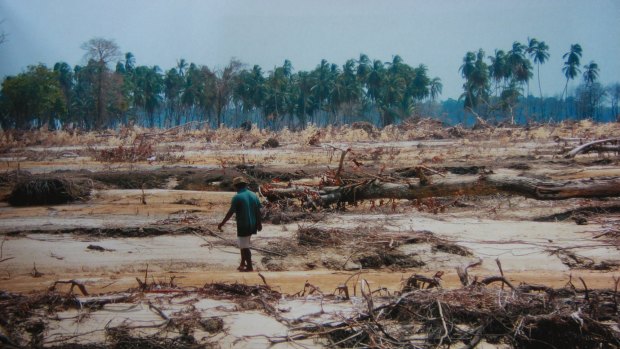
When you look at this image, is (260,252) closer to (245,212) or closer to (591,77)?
(245,212)

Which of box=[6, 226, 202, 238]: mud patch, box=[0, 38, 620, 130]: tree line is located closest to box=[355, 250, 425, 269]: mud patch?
box=[6, 226, 202, 238]: mud patch

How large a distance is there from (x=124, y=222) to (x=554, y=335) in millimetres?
8069

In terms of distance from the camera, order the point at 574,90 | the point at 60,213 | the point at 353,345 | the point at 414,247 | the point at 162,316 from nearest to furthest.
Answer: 1. the point at 353,345
2. the point at 162,316
3. the point at 414,247
4. the point at 60,213
5. the point at 574,90

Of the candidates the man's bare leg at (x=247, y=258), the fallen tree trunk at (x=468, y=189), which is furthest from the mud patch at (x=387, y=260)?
the fallen tree trunk at (x=468, y=189)

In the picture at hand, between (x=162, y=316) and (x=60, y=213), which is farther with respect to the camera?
(x=60, y=213)

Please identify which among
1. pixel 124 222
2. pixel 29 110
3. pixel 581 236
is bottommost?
pixel 581 236

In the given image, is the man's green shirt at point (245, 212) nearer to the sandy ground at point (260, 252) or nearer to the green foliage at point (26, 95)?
the sandy ground at point (260, 252)

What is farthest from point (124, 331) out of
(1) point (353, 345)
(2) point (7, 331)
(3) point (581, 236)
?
(3) point (581, 236)

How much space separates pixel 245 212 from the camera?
7.18 metres

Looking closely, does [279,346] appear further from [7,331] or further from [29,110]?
[29,110]

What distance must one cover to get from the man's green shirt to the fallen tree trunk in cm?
386

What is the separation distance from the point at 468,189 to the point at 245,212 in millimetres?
5475

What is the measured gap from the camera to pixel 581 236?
331 inches

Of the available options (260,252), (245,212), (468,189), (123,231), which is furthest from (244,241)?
(468,189)
